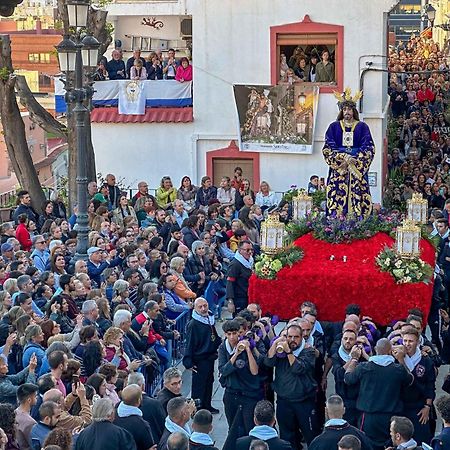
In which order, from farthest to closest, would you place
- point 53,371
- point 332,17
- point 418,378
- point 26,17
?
point 26,17
point 332,17
point 418,378
point 53,371

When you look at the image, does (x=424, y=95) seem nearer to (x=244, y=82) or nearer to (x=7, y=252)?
(x=244, y=82)

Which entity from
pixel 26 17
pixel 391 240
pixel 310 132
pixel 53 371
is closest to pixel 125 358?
pixel 53 371

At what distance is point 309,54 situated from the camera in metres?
27.1

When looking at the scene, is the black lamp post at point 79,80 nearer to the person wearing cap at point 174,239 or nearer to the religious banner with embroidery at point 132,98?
the person wearing cap at point 174,239

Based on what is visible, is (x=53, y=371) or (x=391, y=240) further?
(x=391, y=240)

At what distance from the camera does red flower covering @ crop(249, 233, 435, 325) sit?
14938mm

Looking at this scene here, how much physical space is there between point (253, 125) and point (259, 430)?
1750 centimetres

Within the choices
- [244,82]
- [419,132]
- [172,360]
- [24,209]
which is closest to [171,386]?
[172,360]

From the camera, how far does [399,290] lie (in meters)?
15.0

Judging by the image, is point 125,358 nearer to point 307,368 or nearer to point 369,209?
point 307,368

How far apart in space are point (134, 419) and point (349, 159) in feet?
25.3

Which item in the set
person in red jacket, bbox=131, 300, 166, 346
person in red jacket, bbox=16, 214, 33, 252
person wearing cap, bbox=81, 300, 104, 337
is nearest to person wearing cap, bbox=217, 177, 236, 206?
person in red jacket, bbox=16, 214, 33, 252

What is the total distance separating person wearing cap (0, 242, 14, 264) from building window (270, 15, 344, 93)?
37.2ft

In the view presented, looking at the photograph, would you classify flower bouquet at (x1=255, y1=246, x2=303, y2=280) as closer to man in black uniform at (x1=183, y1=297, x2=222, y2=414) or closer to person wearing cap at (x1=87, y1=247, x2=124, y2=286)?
man in black uniform at (x1=183, y1=297, x2=222, y2=414)
